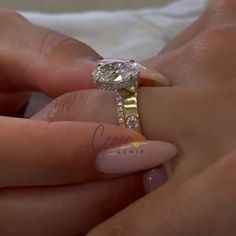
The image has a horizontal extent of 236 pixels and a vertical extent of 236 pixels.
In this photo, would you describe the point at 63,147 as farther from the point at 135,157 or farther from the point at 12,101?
the point at 12,101

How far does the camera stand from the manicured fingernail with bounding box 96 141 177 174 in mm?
588

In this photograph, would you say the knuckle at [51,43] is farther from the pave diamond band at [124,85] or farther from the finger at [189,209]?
the finger at [189,209]

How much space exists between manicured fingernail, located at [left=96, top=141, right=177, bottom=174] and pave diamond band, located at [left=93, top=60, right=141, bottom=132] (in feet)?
0.09

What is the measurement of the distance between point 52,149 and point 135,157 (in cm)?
9

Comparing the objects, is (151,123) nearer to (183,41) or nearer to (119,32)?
(183,41)

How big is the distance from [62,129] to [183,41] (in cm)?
25

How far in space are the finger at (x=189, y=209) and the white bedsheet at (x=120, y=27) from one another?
352 mm

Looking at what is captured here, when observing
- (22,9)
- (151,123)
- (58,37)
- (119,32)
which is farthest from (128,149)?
(22,9)

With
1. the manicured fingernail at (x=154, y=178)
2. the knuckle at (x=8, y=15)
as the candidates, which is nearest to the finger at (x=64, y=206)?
the manicured fingernail at (x=154, y=178)

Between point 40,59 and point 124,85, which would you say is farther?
point 40,59

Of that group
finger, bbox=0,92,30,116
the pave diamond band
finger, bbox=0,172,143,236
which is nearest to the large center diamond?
the pave diamond band

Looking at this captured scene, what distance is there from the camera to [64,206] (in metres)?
0.64

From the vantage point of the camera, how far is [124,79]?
2.05 feet

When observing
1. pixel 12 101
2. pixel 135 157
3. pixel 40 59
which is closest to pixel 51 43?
pixel 40 59
